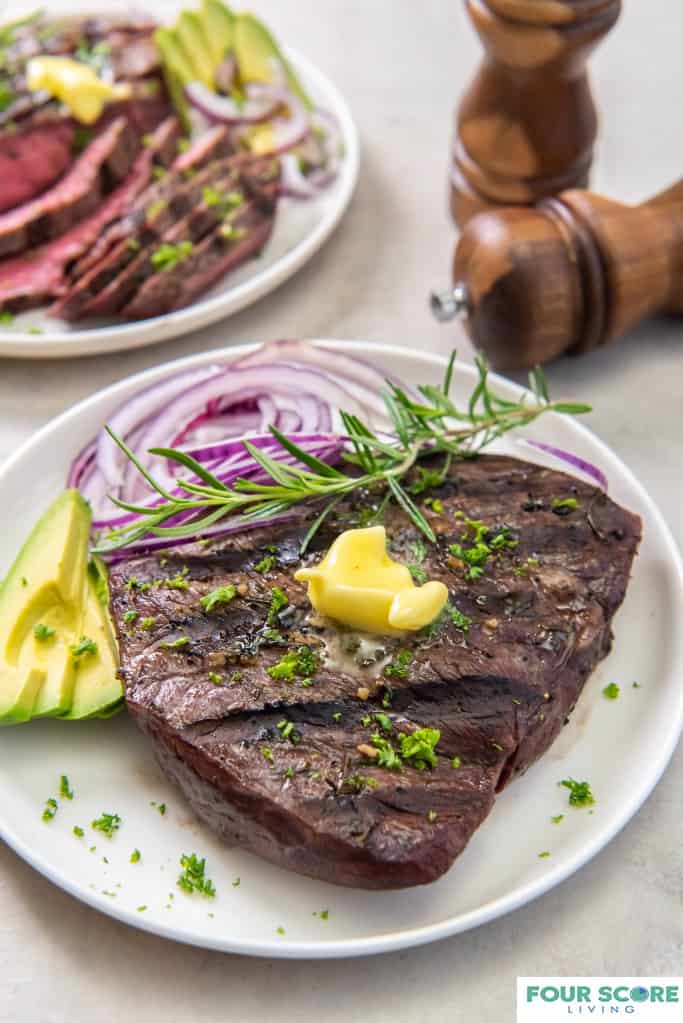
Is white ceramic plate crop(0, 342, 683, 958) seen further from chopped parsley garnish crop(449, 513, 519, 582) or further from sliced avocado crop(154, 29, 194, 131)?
sliced avocado crop(154, 29, 194, 131)

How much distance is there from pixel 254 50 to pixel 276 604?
327cm

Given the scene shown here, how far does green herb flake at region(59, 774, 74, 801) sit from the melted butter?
10.2ft

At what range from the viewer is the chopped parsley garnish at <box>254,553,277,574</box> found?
307cm

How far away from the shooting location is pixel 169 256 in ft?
14.4

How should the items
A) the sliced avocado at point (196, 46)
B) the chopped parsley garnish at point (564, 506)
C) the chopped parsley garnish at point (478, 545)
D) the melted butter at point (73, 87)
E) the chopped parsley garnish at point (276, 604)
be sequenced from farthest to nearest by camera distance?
the sliced avocado at point (196, 46) → the melted butter at point (73, 87) → the chopped parsley garnish at point (564, 506) → the chopped parsley garnish at point (478, 545) → the chopped parsley garnish at point (276, 604)

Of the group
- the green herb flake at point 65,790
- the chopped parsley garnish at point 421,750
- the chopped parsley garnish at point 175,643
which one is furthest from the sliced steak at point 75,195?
the chopped parsley garnish at point 421,750

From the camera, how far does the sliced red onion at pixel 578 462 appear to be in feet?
11.8

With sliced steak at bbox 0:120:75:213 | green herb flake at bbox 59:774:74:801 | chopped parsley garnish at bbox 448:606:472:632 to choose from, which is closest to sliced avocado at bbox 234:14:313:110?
sliced steak at bbox 0:120:75:213

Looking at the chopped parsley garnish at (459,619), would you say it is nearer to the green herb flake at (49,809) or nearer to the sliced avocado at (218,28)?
the green herb flake at (49,809)

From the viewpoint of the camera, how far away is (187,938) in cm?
258

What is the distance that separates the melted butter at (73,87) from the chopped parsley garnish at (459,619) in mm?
3081

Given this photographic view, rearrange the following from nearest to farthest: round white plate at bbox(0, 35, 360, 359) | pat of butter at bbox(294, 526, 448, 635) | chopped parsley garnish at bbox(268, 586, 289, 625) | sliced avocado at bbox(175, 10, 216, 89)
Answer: pat of butter at bbox(294, 526, 448, 635)
chopped parsley garnish at bbox(268, 586, 289, 625)
round white plate at bbox(0, 35, 360, 359)
sliced avocado at bbox(175, 10, 216, 89)

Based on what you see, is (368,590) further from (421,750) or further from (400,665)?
(421,750)

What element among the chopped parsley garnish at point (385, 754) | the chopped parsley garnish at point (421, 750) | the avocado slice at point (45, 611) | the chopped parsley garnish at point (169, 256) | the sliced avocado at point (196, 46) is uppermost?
the sliced avocado at point (196, 46)
